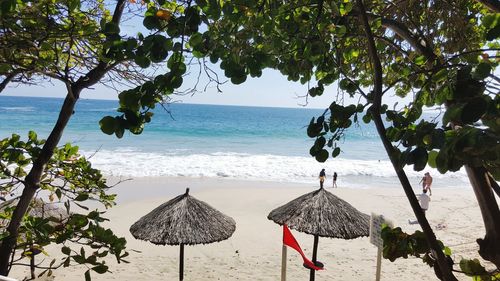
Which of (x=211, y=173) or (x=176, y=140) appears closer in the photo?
(x=211, y=173)

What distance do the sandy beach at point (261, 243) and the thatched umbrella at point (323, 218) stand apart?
190 centimetres

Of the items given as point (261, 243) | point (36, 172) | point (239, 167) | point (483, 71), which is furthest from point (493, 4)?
point (239, 167)

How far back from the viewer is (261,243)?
31.8ft

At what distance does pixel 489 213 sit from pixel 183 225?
17.2ft

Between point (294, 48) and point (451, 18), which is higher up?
point (451, 18)

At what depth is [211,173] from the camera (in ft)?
65.6

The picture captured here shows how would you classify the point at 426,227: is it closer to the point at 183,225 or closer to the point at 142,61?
the point at 142,61

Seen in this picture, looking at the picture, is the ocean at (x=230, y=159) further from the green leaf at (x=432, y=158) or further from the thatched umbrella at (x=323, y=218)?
the green leaf at (x=432, y=158)

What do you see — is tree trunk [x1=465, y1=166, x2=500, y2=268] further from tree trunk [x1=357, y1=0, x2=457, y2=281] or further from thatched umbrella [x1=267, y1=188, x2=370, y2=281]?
thatched umbrella [x1=267, y1=188, x2=370, y2=281]

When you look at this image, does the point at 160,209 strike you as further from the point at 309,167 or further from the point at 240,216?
the point at 309,167

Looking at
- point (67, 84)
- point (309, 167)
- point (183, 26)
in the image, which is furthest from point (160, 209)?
point (309, 167)

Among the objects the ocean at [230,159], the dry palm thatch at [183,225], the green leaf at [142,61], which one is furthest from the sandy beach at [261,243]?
the green leaf at [142,61]

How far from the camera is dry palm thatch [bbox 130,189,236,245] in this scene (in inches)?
236

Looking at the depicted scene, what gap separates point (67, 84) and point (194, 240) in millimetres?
4333
